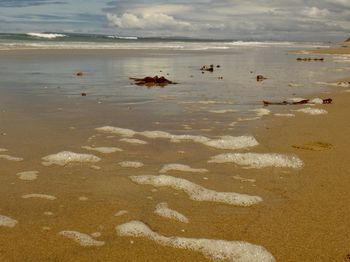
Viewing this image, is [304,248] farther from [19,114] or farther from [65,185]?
[19,114]

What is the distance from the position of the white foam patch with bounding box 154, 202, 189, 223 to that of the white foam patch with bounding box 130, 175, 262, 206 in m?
0.40

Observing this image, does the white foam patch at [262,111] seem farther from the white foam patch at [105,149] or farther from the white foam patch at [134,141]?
the white foam patch at [105,149]

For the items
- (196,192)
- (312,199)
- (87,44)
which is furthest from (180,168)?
(87,44)

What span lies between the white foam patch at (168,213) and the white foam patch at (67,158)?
1608 mm

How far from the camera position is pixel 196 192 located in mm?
4641

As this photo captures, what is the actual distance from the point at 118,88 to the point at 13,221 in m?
9.03

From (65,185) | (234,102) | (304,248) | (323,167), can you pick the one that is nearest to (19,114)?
(65,185)

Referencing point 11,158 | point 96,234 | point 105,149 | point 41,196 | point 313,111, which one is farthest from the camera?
point 313,111

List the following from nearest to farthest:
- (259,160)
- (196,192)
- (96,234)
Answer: (96,234) → (196,192) → (259,160)

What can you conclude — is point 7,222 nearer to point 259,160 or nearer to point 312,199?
point 312,199

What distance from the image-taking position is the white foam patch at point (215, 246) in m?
3.40

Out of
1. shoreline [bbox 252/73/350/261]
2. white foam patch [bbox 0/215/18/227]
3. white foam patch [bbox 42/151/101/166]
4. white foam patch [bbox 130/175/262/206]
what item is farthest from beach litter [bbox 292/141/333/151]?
white foam patch [bbox 0/215/18/227]

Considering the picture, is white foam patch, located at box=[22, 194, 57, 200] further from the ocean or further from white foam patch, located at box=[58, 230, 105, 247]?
the ocean

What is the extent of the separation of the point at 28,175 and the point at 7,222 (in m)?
1.20
